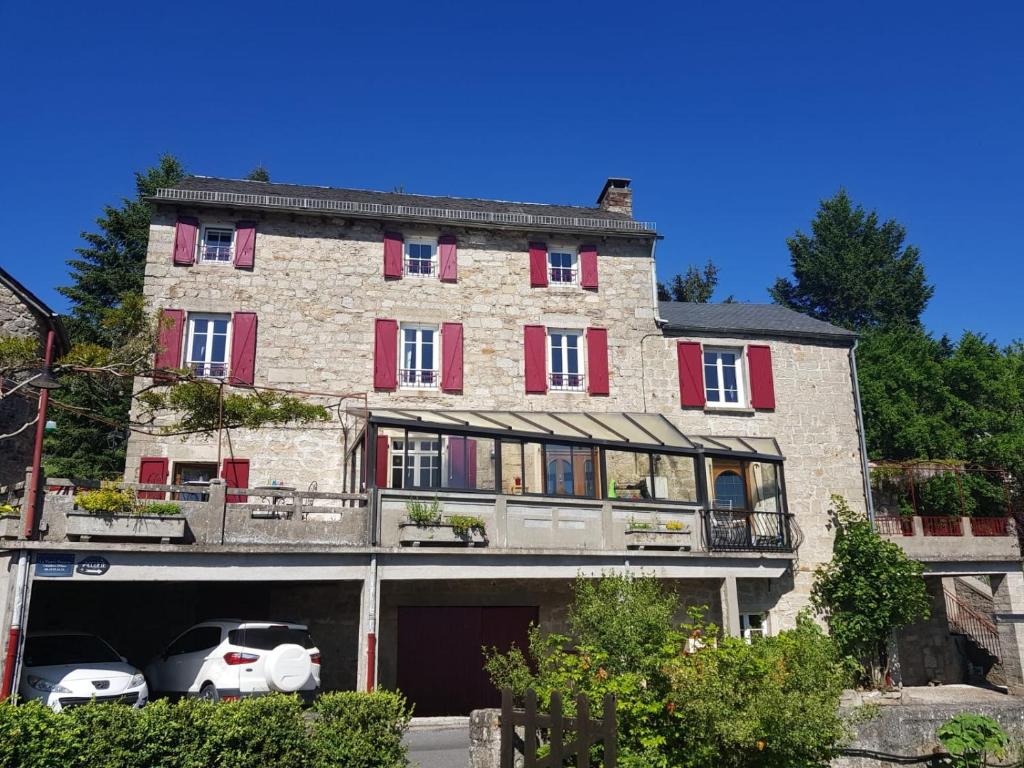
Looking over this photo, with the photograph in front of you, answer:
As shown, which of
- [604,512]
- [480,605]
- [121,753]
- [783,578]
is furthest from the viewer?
[783,578]

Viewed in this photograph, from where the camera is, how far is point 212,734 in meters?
7.80

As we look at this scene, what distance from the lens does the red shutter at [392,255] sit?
19.2 meters

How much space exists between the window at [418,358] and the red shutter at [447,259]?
1315 mm

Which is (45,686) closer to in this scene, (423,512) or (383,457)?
(423,512)

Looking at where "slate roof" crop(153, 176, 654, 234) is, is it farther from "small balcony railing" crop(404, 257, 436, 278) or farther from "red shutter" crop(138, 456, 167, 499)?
"red shutter" crop(138, 456, 167, 499)

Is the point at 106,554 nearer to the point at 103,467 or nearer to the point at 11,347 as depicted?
the point at 11,347

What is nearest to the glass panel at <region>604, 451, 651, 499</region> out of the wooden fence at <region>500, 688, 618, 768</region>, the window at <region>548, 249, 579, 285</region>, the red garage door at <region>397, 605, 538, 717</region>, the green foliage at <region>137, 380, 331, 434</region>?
the red garage door at <region>397, 605, 538, 717</region>

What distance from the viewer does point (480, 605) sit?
16.2m

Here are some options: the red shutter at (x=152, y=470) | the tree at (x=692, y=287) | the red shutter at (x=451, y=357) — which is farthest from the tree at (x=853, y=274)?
the red shutter at (x=152, y=470)

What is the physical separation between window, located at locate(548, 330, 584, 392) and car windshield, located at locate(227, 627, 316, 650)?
29.5ft

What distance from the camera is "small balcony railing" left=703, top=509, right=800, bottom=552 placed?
16219mm

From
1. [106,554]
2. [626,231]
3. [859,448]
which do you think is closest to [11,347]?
[106,554]

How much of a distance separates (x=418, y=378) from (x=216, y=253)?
5.48 metres

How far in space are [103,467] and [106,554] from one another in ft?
54.5
